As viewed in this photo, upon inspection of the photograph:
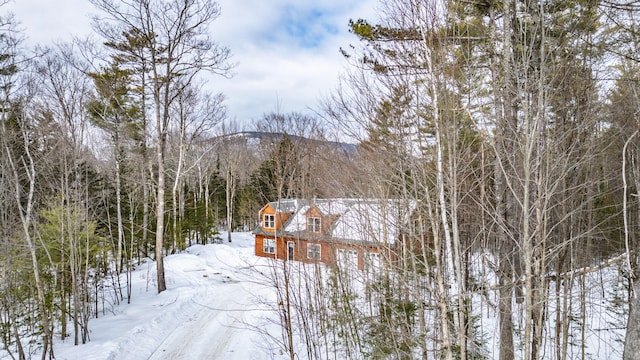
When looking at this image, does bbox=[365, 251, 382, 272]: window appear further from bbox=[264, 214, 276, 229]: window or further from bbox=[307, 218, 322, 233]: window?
bbox=[264, 214, 276, 229]: window

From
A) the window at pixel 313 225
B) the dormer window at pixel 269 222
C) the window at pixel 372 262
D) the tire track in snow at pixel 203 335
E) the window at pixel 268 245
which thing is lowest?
the tire track in snow at pixel 203 335

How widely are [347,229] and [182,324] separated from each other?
4.85 metres

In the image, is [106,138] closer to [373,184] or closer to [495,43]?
[373,184]

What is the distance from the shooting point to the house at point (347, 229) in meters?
3.98

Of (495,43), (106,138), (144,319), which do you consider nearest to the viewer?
(495,43)

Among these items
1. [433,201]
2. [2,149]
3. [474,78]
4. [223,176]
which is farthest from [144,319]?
[223,176]

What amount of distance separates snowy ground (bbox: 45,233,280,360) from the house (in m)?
1.16

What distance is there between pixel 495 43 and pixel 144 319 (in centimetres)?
930

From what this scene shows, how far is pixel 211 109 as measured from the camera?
42.2 ft

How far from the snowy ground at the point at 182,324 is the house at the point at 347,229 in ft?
3.82

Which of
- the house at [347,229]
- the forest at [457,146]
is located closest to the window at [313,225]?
the house at [347,229]

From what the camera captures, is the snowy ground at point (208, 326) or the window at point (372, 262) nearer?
the window at point (372, 262)

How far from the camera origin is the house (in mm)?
3982

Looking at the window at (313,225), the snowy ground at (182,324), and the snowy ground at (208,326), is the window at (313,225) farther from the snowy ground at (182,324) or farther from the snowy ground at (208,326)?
the snowy ground at (182,324)
